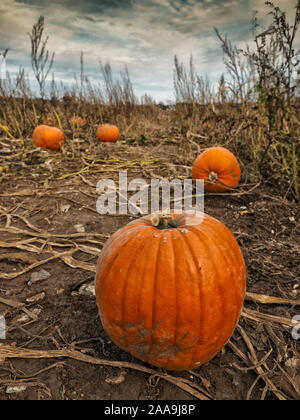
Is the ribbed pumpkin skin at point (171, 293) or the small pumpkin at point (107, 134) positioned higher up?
the small pumpkin at point (107, 134)

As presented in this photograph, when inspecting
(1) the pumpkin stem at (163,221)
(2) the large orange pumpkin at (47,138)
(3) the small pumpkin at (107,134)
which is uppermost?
(3) the small pumpkin at (107,134)

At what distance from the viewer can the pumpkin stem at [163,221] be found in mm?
1582

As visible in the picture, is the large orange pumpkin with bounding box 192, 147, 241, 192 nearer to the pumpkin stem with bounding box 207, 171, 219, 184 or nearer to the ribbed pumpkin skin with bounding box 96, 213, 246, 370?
the pumpkin stem with bounding box 207, 171, 219, 184

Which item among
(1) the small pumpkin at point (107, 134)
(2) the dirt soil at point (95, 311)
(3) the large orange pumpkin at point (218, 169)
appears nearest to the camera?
(2) the dirt soil at point (95, 311)

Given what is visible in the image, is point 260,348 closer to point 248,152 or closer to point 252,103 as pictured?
point 248,152

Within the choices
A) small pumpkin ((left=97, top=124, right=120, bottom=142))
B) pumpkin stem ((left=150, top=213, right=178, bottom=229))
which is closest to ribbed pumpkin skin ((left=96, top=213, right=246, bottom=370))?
pumpkin stem ((left=150, top=213, right=178, bottom=229))

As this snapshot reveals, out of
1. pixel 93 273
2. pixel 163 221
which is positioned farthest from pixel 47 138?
pixel 163 221

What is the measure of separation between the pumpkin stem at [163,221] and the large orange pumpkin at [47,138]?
5186 millimetres

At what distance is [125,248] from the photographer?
1455mm

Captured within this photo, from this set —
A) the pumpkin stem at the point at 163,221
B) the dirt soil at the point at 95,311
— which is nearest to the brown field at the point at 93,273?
the dirt soil at the point at 95,311

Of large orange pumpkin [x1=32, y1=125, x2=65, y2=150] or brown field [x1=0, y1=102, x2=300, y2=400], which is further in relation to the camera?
large orange pumpkin [x1=32, y1=125, x2=65, y2=150]

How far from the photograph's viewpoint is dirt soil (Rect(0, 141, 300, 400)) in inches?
57.5

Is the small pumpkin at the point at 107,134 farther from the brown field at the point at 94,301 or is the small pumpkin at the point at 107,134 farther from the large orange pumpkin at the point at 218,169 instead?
the large orange pumpkin at the point at 218,169

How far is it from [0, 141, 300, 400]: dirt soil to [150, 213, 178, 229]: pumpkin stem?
0.80 metres
